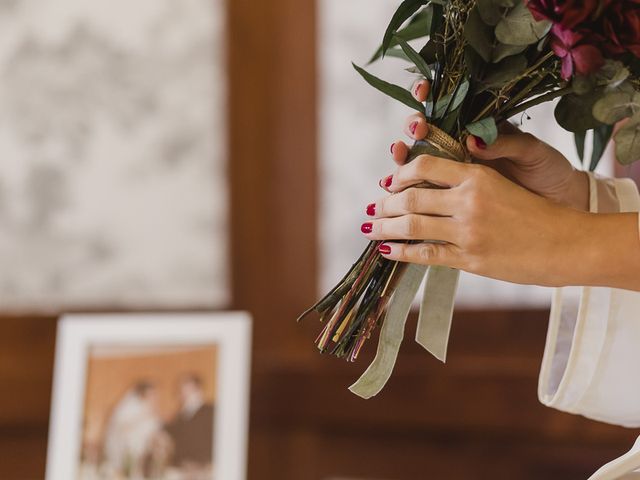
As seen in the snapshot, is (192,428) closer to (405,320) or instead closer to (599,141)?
(405,320)

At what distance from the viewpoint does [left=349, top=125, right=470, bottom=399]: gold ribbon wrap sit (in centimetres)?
93

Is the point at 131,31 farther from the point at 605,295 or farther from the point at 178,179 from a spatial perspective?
the point at 605,295

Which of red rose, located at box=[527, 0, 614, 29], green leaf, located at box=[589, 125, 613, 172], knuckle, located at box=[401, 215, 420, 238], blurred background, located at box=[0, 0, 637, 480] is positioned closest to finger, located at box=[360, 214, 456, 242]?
knuckle, located at box=[401, 215, 420, 238]

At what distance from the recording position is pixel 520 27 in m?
0.85

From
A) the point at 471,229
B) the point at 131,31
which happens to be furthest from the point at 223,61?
the point at 471,229

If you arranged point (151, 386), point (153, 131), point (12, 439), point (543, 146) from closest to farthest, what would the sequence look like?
point (543, 146) → point (151, 386) → point (12, 439) → point (153, 131)

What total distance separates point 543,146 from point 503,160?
60mm

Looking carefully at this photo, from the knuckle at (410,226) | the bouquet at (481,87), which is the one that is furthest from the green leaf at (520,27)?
the knuckle at (410,226)

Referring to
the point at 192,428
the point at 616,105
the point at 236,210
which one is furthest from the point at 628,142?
the point at 236,210

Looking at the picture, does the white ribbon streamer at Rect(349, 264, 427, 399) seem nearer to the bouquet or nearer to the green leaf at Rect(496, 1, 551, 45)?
the bouquet

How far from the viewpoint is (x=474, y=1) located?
0.87 meters

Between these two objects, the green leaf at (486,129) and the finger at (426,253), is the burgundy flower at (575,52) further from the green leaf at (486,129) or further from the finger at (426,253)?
the finger at (426,253)

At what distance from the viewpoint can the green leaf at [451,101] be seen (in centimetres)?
90

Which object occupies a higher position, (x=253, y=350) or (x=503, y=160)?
(x=503, y=160)
